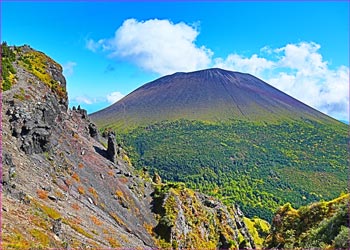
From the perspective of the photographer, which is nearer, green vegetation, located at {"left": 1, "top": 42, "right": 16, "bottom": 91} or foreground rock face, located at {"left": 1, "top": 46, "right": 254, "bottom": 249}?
foreground rock face, located at {"left": 1, "top": 46, "right": 254, "bottom": 249}

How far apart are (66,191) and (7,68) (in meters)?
21.2

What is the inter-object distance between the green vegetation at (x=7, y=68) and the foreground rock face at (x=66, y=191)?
37.4 inches

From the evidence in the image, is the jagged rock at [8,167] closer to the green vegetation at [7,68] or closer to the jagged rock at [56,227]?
the jagged rock at [56,227]

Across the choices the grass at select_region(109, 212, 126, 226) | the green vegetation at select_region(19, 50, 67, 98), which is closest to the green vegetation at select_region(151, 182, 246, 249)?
the grass at select_region(109, 212, 126, 226)

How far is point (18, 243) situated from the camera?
16422mm

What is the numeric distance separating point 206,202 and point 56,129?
3536 centimetres

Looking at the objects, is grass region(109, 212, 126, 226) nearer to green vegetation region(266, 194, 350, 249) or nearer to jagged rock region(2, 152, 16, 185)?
jagged rock region(2, 152, 16, 185)

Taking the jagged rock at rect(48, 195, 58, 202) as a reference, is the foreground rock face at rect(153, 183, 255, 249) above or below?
below

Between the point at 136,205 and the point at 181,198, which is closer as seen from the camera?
the point at 136,205

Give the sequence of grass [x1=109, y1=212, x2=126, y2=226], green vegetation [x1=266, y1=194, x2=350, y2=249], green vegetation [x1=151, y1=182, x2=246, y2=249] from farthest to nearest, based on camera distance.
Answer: green vegetation [x1=151, y1=182, x2=246, y2=249]
grass [x1=109, y1=212, x2=126, y2=226]
green vegetation [x1=266, y1=194, x2=350, y2=249]

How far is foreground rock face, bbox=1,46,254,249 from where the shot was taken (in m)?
22.2

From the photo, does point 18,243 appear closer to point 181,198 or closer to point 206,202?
point 181,198

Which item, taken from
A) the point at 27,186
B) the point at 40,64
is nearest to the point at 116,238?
the point at 27,186

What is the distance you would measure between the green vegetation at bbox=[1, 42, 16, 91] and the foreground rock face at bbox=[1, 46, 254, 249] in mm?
951
